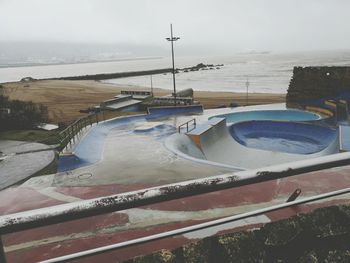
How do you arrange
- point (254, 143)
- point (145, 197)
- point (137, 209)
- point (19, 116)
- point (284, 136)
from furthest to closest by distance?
point (19, 116)
point (284, 136)
point (254, 143)
point (137, 209)
point (145, 197)

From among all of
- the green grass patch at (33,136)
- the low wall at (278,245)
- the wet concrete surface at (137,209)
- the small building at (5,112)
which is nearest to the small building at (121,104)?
the small building at (5,112)

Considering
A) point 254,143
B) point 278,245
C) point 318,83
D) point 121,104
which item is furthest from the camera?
point 121,104

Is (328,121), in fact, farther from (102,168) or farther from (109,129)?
(102,168)

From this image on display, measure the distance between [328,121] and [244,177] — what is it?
21.7m

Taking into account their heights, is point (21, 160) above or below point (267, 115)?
below

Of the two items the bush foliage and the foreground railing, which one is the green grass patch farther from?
the foreground railing

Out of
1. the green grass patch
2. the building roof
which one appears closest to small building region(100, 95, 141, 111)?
the building roof

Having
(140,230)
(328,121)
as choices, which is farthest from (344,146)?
(140,230)

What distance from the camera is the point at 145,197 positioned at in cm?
135

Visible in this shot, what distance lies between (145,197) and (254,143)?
60.8 feet

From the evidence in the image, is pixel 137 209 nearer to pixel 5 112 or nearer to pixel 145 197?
pixel 145 197


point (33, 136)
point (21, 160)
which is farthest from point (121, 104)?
point (21, 160)

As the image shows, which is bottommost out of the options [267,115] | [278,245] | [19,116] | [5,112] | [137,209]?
[267,115]

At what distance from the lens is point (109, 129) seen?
19016mm
